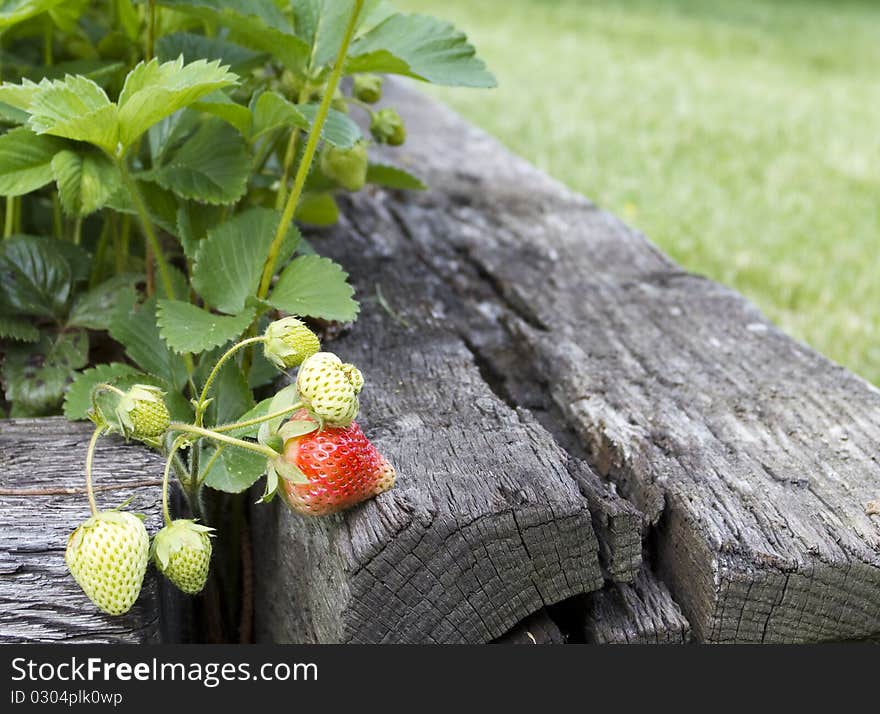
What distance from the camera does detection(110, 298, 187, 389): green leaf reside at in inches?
39.2

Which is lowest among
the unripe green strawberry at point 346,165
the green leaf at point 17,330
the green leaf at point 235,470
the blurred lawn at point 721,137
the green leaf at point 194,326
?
the blurred lawn at point 721,137

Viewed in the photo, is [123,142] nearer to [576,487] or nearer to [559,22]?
[576,487]

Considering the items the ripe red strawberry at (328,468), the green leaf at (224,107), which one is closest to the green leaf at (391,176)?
the green leaf at (224,107)

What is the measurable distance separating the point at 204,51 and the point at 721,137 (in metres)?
3.08

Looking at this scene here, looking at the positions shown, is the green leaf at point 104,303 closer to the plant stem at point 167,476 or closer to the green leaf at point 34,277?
the green leaf at point 34,277

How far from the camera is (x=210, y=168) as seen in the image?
1023mm

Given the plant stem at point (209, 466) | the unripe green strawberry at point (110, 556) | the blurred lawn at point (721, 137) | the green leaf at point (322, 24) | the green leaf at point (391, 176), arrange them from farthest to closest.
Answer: the blurred lawn at point (721, 137), the green leaf at point (391, 176), the green leaf at point (322, 24), the plant stem at point (209, 466), the unripe green strawberry at point (110, 556)

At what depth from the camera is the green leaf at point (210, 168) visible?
3.27 feet

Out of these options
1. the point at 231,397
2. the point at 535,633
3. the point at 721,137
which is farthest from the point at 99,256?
the point at 721,137

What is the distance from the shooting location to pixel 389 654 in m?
0.81

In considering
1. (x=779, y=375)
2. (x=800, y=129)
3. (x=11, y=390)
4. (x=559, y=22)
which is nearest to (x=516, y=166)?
(x=779, y=375)

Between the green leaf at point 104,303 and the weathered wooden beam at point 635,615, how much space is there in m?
0.57

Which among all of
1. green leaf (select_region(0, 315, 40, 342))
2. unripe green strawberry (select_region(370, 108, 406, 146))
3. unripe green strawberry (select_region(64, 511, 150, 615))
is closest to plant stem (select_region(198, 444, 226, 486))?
unripe green strawberry (select_region(64, 511, 150, 615))

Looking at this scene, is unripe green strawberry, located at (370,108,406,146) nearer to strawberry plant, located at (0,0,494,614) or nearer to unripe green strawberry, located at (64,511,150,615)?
strawberry plant, located at (0,0,494,614)
